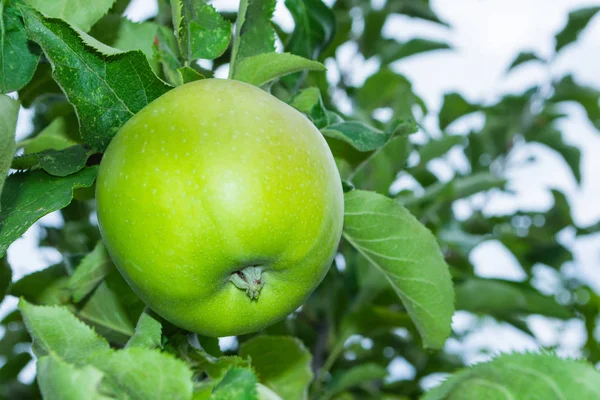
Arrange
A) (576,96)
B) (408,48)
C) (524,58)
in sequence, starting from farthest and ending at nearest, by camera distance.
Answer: (524,58) → (576,96) → (408,48)

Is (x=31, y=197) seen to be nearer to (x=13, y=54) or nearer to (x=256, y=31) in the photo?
(x=13, y=54)

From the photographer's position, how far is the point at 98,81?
2.67ft

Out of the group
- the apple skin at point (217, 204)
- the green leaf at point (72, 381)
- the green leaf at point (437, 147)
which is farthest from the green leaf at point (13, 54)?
the green leaf at point (437, 147)

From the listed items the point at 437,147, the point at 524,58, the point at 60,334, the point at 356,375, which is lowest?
the point at 356,375

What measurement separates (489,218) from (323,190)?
1870 millimetres

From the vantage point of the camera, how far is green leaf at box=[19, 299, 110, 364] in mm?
672

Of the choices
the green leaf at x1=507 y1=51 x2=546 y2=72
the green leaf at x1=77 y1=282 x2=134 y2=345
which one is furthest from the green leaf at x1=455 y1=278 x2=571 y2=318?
the green leaf at x1=507 y1=51 x2=546 y2=72

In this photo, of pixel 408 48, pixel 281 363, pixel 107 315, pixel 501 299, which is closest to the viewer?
pixel 107 315

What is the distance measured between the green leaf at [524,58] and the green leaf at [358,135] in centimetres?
210

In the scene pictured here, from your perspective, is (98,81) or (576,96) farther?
(576,96)

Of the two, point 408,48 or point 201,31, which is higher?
point 201,31

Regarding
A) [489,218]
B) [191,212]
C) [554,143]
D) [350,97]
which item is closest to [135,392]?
[191,212]

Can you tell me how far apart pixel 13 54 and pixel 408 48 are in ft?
4.71

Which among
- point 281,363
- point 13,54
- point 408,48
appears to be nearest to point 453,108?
point 408,48
